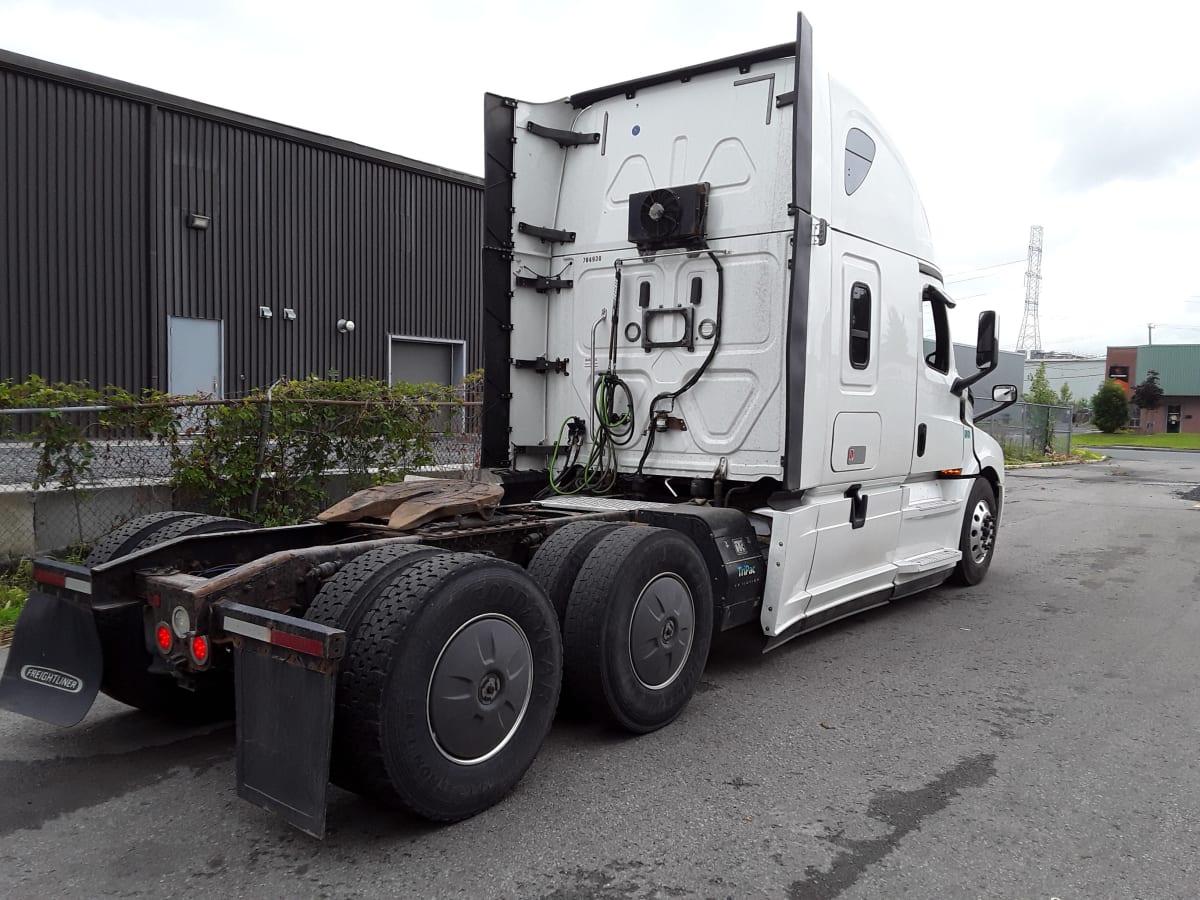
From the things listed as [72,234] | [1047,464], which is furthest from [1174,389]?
[72,234]

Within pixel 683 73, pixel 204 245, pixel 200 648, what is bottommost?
pixel 200 648

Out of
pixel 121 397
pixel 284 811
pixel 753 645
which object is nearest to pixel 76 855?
pixel 284 811

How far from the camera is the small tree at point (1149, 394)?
221ft

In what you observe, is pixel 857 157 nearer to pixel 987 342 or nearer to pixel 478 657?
pixel 987 342

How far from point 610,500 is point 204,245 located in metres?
11.5

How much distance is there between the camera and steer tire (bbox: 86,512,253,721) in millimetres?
3842

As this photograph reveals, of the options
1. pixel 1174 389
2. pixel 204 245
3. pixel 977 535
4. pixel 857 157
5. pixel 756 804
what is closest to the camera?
pixel 756 804

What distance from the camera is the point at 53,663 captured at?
3797 millimetres

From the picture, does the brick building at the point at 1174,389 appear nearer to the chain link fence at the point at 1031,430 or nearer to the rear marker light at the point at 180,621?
the chain link fence at the point at 1031,430

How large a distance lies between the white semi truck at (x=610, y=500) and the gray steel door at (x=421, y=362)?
38.8 ft

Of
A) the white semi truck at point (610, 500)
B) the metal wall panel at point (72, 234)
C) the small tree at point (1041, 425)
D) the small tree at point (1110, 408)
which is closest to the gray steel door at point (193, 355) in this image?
the metal wall panel at point (72, 234)

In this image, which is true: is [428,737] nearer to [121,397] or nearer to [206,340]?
[121,397]

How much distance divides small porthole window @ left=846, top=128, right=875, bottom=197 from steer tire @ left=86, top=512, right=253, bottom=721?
13.8 ft

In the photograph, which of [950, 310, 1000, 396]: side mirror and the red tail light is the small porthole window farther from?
the red tail light
